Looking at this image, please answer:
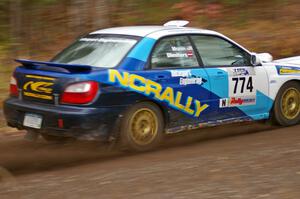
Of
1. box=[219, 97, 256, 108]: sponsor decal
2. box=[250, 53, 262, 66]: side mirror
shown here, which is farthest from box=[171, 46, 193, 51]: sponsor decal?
box=[250, 53, 262, 66]: side mirror

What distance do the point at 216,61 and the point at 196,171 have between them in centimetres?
248

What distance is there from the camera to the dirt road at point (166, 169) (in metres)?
4.84

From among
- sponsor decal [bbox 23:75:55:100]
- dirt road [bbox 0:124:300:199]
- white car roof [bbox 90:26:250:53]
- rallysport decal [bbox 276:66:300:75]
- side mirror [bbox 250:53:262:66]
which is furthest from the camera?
rallysport decal [bbox 276:66:300:75]

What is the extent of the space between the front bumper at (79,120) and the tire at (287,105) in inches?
112

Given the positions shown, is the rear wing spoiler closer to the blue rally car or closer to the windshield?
the blue rally car

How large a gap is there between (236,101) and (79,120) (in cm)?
252

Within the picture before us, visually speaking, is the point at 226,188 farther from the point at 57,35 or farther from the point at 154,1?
the point at 154,1

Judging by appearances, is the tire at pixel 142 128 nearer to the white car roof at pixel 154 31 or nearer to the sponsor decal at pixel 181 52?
the sponsor decal at pixel 181 52

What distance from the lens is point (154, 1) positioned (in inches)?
642

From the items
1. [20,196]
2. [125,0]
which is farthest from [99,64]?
[125,0]

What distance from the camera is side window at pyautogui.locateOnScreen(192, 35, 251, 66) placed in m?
7.45

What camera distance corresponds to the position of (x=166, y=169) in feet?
18.4

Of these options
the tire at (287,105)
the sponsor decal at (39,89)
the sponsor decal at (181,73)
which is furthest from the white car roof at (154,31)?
the tire at (287,105)

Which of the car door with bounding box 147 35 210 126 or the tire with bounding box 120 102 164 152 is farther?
the car door with bounding box 147 35 210 126
